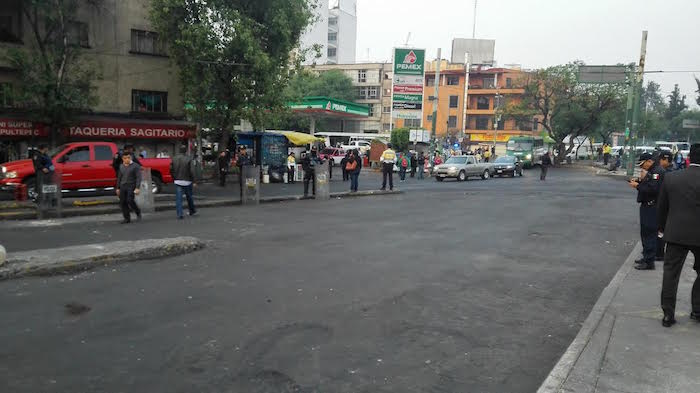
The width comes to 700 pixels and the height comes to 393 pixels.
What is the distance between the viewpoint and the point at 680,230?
536 cm

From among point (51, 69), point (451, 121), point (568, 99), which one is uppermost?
point (568, 99)

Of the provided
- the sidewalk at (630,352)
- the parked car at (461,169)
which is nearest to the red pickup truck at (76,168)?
the sidewalk at (630,352)

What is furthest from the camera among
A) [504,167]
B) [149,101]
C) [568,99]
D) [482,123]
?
[482,123]

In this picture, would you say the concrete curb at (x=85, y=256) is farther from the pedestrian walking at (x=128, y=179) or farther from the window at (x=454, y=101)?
the window at (x=454, y=101)

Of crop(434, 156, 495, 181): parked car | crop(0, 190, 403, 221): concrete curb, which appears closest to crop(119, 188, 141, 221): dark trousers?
crop(0, 190, 403, 221): concrete curb

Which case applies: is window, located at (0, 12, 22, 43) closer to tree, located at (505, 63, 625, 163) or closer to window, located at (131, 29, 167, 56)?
window, located at (131, 29, 167, 56)

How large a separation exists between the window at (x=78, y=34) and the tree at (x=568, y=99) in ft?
139

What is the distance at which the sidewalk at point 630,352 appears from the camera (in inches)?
159

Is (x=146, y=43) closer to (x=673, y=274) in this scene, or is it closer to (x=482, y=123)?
(x=673, y=274)

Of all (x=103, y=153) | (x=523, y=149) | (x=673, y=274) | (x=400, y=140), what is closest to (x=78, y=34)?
(x=103, y=153)

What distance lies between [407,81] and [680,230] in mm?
31485

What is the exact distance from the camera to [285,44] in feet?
84.3

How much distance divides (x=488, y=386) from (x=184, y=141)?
2638 cm

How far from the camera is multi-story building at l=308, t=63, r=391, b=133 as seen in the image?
76.8 meters
